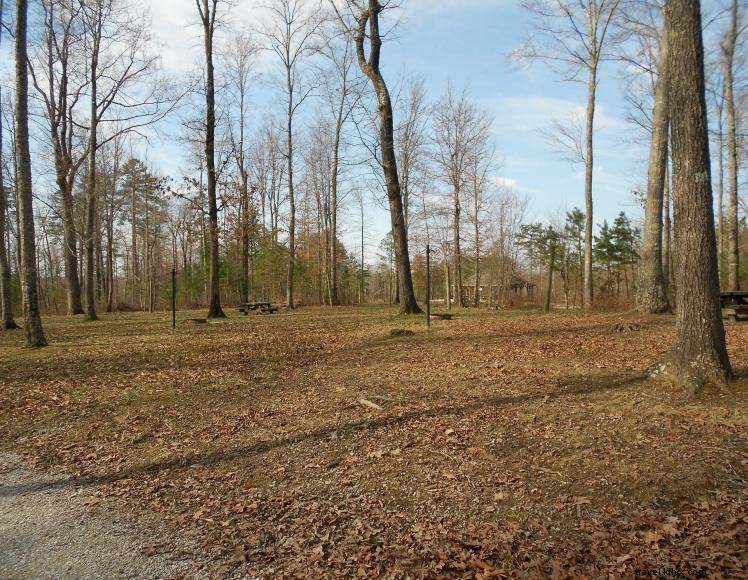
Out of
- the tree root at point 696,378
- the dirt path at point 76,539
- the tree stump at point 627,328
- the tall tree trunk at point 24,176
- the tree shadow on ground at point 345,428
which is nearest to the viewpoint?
the dirt path at point 76,539

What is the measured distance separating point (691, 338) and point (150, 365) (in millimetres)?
8260

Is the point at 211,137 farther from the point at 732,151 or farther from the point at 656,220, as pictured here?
the point at 732,151

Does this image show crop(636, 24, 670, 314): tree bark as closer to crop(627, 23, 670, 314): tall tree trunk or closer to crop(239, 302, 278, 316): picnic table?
crop(627, 23, 670, 314): tall tree trunk

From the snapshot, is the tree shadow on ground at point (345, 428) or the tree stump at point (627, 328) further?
the tree stump at point (627, 328)

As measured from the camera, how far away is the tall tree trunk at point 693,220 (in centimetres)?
485

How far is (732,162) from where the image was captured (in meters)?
17.8

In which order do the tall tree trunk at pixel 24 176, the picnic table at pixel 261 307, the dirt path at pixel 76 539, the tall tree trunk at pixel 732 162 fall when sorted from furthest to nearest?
the picnic table at pixel 261 307, the tall tree trunk at pixel 732 162, the tall tree trunk at pixel 24 176, the dirt path at pixel 76 539

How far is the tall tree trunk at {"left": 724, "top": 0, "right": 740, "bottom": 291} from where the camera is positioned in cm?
1678

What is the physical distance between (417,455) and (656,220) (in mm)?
10816

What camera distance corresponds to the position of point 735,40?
1733cm

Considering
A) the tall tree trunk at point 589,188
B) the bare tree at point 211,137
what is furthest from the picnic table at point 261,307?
the tall tree trunk at point 589,188

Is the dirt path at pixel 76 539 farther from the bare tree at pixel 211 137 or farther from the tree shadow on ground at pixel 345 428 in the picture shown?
the bare tree at pixel 211 137

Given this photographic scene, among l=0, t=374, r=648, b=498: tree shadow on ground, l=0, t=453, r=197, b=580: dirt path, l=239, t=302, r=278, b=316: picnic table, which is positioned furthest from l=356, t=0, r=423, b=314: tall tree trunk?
l=0, t=453, r=197, b=580: dirt path

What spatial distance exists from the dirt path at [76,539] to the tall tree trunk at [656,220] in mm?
12122
